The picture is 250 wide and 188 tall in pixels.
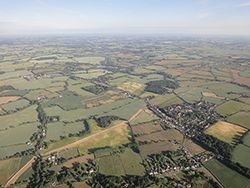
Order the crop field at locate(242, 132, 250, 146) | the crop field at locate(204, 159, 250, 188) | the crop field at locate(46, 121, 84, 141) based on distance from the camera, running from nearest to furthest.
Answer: the crop field at locate(204, 159, 250, 188), the crop field at locate(242, 132, 250, 146), the crop field at locate(46, 121, 84, 141)

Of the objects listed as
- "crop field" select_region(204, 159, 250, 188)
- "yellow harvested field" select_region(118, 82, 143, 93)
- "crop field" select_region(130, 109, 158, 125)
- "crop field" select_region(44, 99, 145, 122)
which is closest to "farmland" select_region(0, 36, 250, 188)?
"crop field" select_region(130, 109, 158, 125)

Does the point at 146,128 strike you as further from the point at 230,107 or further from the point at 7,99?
the point at 7,99

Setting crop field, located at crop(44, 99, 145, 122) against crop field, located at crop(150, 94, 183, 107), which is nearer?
crop field, located at crop(44, 99, 145, 122)

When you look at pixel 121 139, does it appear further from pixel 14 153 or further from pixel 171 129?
pixel 14 153

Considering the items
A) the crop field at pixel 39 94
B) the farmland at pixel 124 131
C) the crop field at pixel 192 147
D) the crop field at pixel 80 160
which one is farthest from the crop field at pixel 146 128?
the crop field at pixel 39 94

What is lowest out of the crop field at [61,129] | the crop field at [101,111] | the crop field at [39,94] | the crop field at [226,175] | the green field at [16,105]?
the crop field at [39,94]

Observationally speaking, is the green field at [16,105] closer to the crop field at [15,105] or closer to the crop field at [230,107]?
the crop field at [15,105]

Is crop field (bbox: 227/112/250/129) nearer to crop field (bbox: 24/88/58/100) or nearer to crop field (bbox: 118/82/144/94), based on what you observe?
crop field (bbox: 118/82/144/94)
